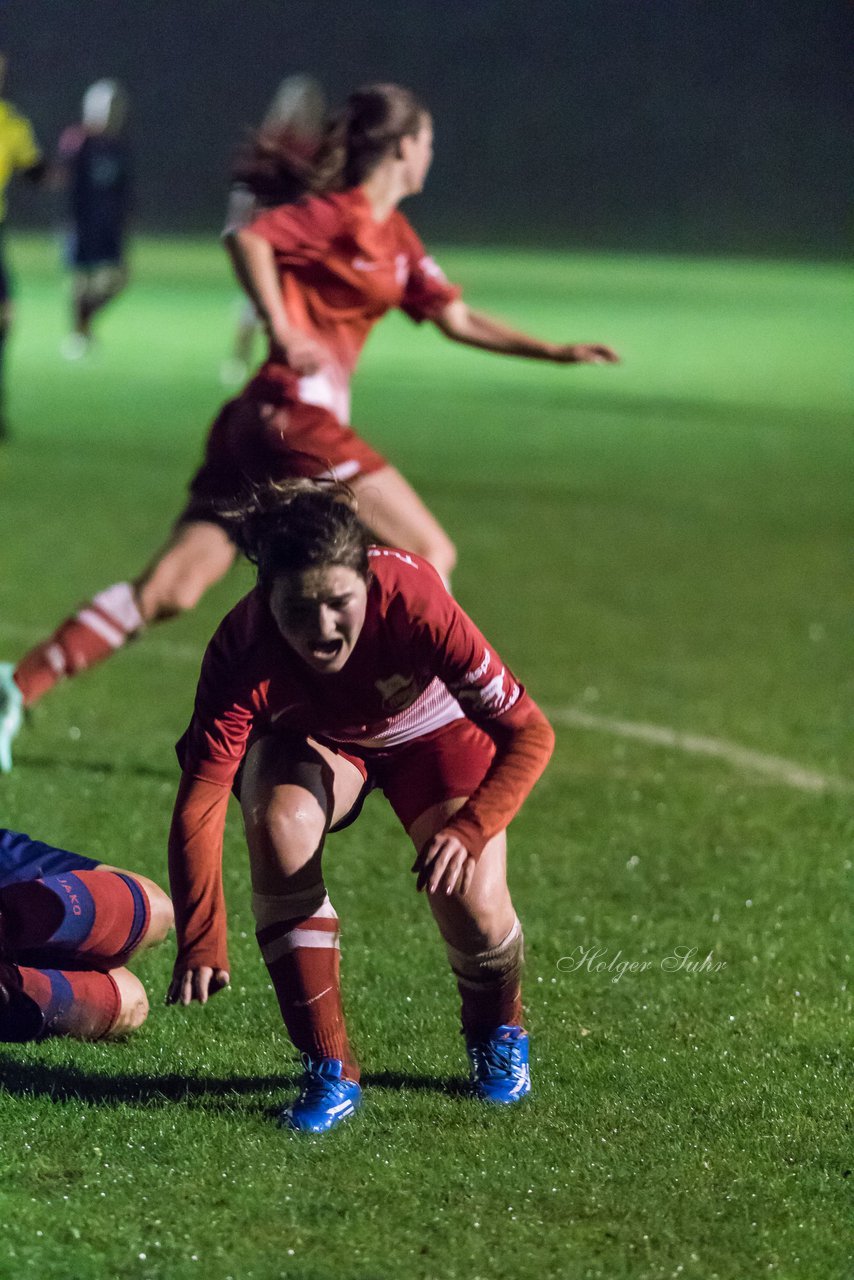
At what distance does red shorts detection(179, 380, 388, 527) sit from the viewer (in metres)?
5.61

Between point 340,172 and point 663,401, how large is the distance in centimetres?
1304

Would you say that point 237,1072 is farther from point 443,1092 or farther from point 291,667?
point 291,667

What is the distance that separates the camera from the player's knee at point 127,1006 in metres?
3.89

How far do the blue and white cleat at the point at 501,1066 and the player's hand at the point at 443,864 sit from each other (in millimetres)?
484

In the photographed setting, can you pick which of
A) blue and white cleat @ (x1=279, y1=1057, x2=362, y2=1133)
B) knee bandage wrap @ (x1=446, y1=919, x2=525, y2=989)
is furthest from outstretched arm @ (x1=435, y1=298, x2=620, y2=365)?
blue and white cleat @ (x1=279, y1=1057, x2=362, y2=1133)

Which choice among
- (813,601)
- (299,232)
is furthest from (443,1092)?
(813,601)

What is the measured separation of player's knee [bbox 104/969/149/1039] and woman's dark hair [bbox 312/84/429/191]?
2.82 meters

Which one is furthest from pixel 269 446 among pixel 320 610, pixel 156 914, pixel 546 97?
pixel 546 97

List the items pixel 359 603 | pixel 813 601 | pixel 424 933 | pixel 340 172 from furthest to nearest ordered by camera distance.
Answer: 1. pixel 813 601
2. pixel 340 172
3. pixel 424 933
4. pixel 359 603

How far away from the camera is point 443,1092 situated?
12.1ft

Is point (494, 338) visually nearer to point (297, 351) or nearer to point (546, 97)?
point (297, 351)

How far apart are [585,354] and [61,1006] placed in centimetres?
264

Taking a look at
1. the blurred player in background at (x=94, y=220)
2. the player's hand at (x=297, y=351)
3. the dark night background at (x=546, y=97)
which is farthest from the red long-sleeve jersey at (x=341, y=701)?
the dark night background at (x=546, y=97)

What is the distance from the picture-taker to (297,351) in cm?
539
